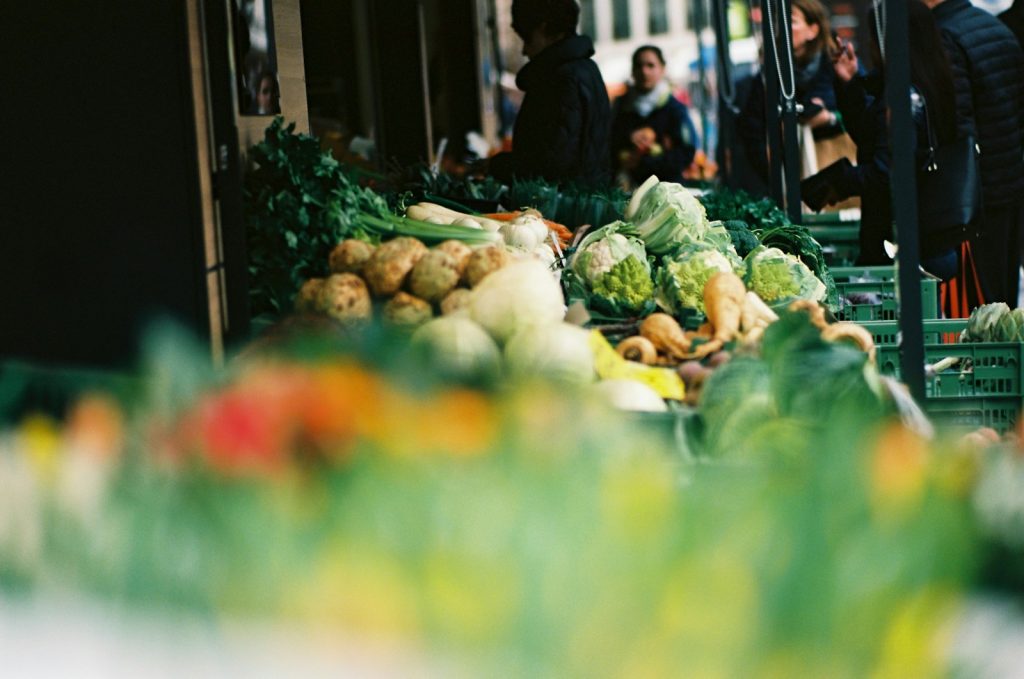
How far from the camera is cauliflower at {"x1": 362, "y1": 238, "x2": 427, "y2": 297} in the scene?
3.83m

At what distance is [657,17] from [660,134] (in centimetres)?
4167

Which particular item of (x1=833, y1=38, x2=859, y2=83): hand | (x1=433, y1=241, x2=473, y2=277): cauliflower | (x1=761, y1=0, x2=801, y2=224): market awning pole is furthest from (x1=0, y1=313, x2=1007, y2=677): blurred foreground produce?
(x1=833, y1=38, x2=859, y2=83): hand

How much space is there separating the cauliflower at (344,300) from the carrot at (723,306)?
0.87m

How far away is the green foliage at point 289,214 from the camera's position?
13.0 feet

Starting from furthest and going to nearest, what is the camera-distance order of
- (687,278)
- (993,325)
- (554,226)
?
(554,226)
(993,325)
(687,278)

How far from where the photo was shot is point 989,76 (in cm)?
700

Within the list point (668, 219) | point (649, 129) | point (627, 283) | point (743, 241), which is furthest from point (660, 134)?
point (627, 283)

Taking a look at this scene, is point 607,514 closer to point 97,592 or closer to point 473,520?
point 473,520

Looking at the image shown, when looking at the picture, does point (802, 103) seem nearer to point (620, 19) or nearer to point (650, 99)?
point (650, 99)

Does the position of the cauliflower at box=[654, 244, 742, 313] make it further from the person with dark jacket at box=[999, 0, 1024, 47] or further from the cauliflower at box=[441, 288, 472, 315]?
the person with dark jacket at box=[999, 0, 1024, 47]

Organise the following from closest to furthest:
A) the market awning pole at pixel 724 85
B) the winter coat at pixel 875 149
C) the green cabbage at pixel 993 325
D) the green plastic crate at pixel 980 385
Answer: the green plastic crate at pixel 980 385 < the green cabbage at pixel 993 325 < the winter coat at pixel 875 149 < the market awning pole at pixel 724 85

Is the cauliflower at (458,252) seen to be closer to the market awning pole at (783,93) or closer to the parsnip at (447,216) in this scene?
the parsnip at (447,216)

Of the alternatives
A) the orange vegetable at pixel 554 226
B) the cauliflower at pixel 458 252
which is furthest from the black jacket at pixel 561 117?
the cauliflower at pixel 458 252

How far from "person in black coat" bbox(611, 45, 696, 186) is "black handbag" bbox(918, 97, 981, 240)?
4346 mm
